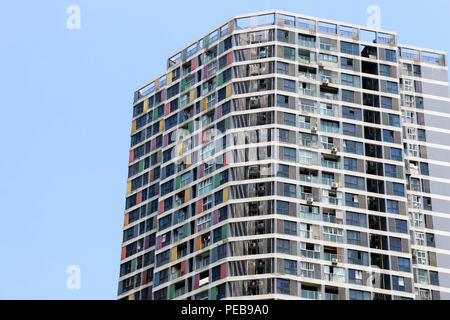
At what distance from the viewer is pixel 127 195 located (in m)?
136

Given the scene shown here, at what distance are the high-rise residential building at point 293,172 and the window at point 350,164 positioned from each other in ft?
0.48

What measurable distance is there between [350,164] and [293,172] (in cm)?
846

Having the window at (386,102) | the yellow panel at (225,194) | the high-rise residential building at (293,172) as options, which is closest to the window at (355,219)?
the high-rise residential building at (293,172)

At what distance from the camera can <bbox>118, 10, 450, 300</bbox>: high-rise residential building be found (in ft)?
358

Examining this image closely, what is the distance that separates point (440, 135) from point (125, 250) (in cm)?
4646

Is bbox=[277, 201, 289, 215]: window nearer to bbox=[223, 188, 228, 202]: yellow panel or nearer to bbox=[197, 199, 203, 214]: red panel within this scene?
bbox=[223, 188, 228, 202]: yellow panel

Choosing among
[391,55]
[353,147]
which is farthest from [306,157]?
[391,55]

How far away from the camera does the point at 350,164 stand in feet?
385

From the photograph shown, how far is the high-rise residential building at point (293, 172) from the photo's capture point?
109250 mm

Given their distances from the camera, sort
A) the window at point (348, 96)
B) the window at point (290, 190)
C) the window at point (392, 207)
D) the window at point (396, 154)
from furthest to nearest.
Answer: the window at point (348, 96) < the window at point (396, 154) < the window at point (392, 207) < the window at point (290, 190)

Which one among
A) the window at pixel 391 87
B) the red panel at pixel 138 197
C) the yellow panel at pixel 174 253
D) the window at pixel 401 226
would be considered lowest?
the yellow panel at pixel 174 253

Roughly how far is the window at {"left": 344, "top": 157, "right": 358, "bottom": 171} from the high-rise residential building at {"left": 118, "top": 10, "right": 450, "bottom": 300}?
0.15 meters

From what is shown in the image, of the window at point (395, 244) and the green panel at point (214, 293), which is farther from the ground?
the window at point (395, 244)

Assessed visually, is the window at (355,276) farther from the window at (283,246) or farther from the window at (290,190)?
the window at (290,190)
